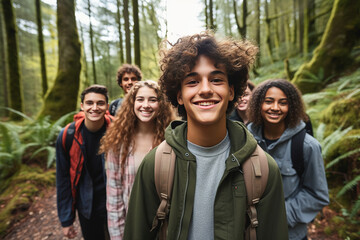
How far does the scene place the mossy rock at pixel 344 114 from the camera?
12.9 ft

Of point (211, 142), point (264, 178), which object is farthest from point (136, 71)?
point (264, 178)

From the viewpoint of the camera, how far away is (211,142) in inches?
57.0

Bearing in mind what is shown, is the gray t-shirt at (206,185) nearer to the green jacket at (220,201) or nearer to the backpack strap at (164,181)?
→ the green jacket at (220,201)

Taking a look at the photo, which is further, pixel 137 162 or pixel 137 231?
pixel 137 162

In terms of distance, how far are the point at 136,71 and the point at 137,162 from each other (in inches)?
119

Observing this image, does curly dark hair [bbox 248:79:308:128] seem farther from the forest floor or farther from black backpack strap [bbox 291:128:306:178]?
the forest floor

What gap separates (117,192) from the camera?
2.13m

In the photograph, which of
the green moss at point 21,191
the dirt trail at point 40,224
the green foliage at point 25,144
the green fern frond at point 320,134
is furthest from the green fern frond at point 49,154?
the green fern frond at point 320,134

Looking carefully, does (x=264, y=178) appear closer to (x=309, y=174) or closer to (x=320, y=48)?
(x=309, y=174)

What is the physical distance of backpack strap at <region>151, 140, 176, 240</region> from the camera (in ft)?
4.35

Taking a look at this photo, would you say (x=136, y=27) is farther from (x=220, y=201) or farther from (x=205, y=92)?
(x=220, y=201)

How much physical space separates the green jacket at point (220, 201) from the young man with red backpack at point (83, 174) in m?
1.30

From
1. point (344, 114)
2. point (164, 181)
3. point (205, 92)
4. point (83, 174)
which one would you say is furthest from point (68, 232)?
point (344, 114)

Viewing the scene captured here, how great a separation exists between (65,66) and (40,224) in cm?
544
